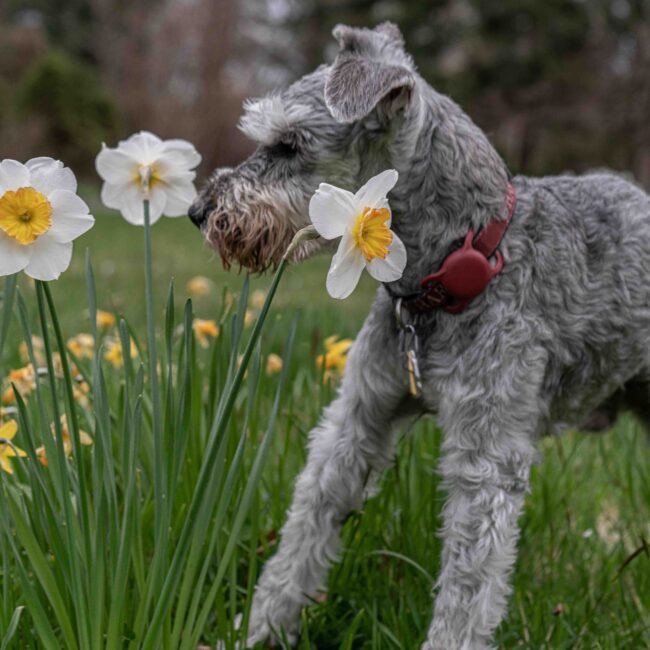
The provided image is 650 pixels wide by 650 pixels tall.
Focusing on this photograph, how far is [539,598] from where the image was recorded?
8.72 feet

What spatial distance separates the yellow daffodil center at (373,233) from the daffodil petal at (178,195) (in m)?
0.67

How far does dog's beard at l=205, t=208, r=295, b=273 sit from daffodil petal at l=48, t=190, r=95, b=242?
696 millimetres

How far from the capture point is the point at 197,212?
2.43 metres

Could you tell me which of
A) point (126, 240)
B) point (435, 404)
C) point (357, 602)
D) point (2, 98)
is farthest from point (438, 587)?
point (2, 98)

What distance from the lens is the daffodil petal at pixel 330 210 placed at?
1.67 meters

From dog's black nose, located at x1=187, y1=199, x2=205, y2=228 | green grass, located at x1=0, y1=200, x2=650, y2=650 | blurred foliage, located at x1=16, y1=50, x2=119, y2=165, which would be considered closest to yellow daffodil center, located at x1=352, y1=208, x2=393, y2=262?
→ green grass, located at x1=0, y1=200, x2=650, y2=650

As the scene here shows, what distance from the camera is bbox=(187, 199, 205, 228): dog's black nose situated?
2422 millimetres

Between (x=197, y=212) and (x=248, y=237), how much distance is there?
0.19m

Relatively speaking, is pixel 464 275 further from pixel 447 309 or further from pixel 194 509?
pixel 194 509

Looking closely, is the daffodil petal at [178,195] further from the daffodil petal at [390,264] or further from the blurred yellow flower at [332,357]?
the blurred yellow flower at [332,357]

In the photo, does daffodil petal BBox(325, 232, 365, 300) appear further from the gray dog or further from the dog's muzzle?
the dog's muzzle

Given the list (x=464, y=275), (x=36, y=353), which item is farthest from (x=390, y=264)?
(x=36, y=353)

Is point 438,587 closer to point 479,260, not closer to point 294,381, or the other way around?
point 479,260

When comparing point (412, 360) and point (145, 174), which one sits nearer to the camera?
point (145, 174)
